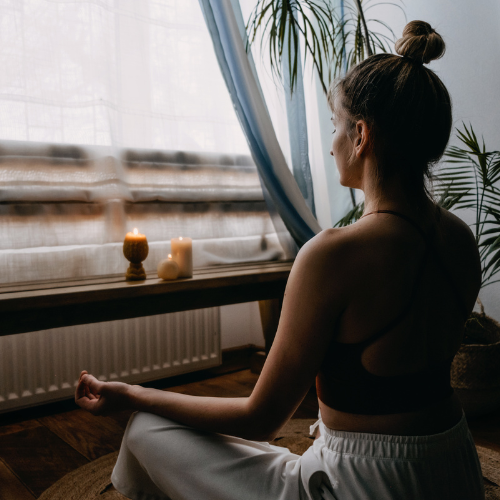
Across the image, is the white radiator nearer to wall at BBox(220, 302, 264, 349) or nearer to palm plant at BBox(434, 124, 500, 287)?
wall at BBox(220, 302, 264, 349)

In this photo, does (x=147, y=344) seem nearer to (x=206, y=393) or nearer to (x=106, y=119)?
(x=206, y=393)

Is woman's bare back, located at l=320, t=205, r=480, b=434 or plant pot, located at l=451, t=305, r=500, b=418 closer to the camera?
woman's bare back, located at l=320, t=205, r=480, b=434

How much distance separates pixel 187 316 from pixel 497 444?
125 cm

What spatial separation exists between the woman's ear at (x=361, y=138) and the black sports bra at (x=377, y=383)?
0.11 m

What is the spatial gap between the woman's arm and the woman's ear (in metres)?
0.17

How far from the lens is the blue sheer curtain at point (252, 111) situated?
1896 mm

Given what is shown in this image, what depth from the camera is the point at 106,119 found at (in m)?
1.80

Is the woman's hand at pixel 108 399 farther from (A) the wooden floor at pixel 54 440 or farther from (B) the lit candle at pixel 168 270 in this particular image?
(B) the lit candle at pixel 168 270

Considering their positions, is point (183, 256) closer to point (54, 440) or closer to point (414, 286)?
point (54, 440)

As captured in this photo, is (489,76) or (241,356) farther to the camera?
(241,356)

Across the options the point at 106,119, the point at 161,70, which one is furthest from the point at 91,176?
the point at 161,70

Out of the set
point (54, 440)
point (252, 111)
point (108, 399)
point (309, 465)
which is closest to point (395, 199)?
point (309, 465)

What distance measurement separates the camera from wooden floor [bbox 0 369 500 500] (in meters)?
1.41

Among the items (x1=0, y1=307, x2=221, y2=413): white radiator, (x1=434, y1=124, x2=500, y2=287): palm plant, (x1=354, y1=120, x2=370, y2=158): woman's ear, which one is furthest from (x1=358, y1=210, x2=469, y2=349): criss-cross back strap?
(x1=0, y1=307, x2=221, y2=413): white radiator
